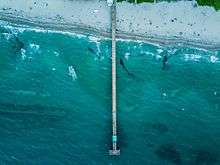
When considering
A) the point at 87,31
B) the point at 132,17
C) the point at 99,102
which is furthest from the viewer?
the point at 87,31

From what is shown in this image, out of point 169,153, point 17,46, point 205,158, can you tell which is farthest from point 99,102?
point 205,158

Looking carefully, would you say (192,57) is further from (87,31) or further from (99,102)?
(87,31)

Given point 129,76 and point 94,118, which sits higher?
point 129,76

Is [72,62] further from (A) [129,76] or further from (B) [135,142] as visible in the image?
(B) [135,142]

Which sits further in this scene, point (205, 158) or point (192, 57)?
point (192, 57)

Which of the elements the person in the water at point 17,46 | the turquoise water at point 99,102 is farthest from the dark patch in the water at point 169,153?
the person in the water at point 17,46

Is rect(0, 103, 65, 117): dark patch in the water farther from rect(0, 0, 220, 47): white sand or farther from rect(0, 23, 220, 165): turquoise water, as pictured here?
rect(0, 0, 220, 47): white sand

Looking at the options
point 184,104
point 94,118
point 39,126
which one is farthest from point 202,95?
point 39,126
